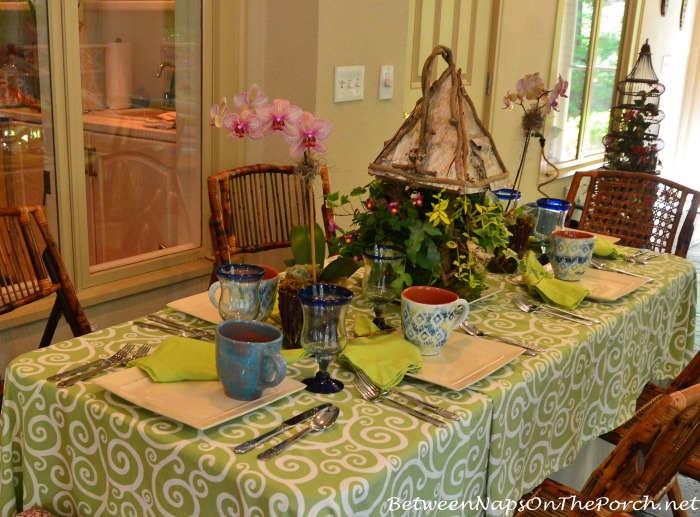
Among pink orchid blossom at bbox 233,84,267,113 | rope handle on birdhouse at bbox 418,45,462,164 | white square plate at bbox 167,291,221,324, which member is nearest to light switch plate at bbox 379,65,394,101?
rope handle on birdhouse at bbox 418,45,462,164

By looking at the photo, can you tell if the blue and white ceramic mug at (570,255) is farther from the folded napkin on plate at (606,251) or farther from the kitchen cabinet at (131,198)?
the kitchen cabinet at (131,198)

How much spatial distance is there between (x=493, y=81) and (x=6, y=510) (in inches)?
121

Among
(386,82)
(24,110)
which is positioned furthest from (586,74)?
(24,110)

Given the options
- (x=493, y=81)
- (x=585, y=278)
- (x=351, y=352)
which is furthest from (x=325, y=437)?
(x=493, y=81)

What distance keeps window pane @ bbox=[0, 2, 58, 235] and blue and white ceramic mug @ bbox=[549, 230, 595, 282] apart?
52.3 inches

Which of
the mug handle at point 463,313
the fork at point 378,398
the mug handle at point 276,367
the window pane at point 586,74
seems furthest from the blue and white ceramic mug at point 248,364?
the window pane at point 586,74

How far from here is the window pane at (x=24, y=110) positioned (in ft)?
6.53

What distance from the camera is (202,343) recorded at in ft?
4.29

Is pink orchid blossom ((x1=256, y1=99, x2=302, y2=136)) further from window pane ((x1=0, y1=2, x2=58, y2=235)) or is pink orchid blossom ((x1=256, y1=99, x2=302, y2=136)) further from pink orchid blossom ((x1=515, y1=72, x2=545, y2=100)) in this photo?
window pane ((x1=0, y1=2, x2=58, y2=235))

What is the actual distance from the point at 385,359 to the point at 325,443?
10.3 inches

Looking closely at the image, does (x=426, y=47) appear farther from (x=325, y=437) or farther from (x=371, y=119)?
(x=325, y=437)

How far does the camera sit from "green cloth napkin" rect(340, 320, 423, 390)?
1.23 m

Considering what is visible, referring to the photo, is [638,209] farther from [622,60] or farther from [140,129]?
[622,60]

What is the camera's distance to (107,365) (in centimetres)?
126
